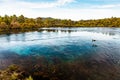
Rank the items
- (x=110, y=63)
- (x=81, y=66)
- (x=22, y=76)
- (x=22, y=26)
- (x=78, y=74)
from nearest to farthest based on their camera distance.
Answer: (x=22, y=76)
(x=78, y=74)
(x=81, y=66)
(x=110, y=63)
(x=22, y=26)

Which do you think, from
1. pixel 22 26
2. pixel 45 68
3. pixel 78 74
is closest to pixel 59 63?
pixel 45 68

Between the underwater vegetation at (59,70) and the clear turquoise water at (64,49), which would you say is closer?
the underwater vegetation at (59,70)

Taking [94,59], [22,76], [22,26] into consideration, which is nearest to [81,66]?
[94,59]

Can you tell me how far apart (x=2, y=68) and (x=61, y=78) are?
11.6 metres

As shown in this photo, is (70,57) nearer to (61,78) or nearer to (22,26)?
(61,78)

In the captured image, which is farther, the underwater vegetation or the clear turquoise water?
the clear turquoise water

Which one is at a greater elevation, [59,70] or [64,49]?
[64,49]

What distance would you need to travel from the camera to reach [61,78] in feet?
86.2

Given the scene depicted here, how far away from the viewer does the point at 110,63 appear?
114 feet

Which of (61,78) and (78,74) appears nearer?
(61,78)

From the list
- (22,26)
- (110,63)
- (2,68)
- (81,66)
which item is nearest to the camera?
(2,68)

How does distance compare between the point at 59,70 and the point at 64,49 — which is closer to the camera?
the point at 59,70

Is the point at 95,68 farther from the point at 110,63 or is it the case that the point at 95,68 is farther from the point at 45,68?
the point at 45,68

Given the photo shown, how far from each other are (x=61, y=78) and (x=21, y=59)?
1439 cm
